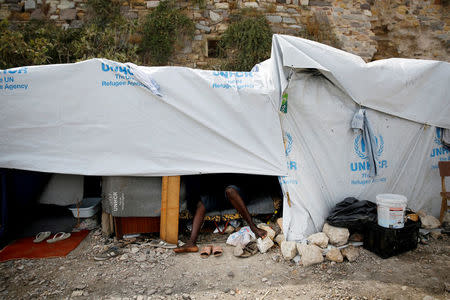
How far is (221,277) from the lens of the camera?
2.51 metres

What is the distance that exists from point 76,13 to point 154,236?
18.1 feet

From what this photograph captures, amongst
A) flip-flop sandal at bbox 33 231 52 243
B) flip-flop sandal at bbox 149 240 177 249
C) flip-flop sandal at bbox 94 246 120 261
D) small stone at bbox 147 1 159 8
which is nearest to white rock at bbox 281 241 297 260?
flip-flop sandal at bbox 149 240 177 249

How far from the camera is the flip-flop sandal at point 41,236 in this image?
308cm

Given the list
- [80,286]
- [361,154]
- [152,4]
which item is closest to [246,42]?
[152,4]

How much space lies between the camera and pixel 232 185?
3244mm

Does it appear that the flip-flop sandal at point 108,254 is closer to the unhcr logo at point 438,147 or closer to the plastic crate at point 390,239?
the plastic crate at point 390,239

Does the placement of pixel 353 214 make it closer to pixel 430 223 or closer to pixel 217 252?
pixel 430 223

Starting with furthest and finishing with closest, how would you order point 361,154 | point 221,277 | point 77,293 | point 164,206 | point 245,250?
point 361,154, point 164,206, point 245,250, point 221,277, point 77,293

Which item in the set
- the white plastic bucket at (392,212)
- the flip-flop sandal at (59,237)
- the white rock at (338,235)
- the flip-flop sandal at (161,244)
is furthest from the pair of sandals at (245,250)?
the flip-flop sandal at (59,237)

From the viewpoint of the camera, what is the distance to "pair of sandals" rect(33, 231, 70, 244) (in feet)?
10.1

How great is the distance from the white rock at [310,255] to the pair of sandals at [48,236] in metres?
2.53

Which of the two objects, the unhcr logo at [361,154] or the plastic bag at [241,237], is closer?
the plastic bag at [241,237]

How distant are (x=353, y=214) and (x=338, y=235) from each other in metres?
0.30

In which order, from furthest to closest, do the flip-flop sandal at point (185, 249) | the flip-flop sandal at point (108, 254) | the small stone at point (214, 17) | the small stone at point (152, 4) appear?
the small stone at point (214, 17), the small stone at point (152, 4), the flip-flop sandal at point (185, 249), the flip-flop sandal at point (108, 254)
